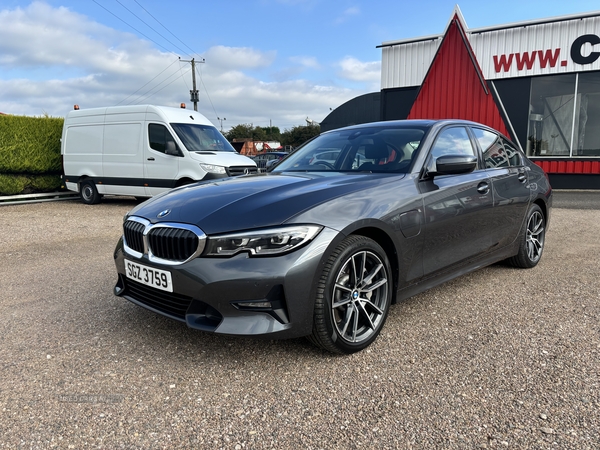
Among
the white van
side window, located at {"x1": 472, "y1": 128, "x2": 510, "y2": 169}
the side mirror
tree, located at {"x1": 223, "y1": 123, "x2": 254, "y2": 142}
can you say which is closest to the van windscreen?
the white van

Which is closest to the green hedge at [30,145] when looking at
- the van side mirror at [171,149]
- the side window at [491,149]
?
the van side mirror at [171,149]

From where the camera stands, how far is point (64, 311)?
3.61 metres

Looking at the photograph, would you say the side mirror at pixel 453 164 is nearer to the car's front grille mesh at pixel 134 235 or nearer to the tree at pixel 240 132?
the car's front grille mesh at pixel 134 235

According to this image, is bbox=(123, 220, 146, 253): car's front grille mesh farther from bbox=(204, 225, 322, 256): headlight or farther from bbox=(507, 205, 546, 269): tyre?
bbox=(507, 205, 546, 269): tyre

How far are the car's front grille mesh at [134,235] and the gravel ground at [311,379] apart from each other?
2.11 feet

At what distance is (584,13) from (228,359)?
47.9 ft

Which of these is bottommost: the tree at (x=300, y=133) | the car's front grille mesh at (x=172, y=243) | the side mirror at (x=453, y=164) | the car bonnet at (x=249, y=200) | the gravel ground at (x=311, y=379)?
Result: the gravel ground at (x=311, y=379)

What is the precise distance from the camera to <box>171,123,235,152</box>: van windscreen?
9.96m

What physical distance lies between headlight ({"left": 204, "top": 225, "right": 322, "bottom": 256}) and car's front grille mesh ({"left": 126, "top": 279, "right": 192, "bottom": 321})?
37cm

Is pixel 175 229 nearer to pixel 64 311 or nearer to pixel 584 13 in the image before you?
pixel 64 311

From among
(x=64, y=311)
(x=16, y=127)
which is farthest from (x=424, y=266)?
(x=16, y=127)

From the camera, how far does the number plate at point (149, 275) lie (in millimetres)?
2559

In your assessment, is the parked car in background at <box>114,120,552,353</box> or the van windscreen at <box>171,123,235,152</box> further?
the van windscreen at <box>171,123,235,152</box>

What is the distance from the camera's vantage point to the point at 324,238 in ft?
8.13
